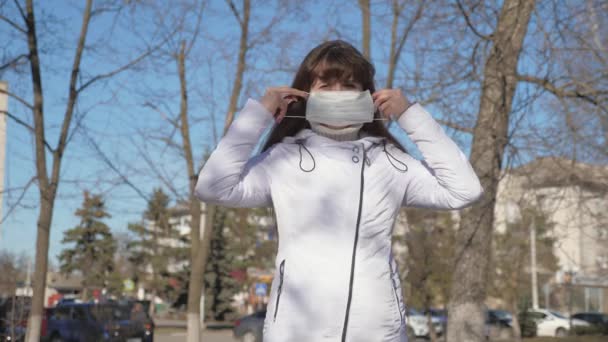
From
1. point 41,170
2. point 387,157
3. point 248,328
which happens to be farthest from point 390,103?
point 248,328

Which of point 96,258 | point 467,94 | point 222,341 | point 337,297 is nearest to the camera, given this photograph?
point 337,297

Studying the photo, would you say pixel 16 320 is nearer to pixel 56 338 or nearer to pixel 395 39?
pixel 395 39

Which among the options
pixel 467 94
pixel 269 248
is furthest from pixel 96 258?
pixel 467 94

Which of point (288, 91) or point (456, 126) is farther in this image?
point (456, 126)

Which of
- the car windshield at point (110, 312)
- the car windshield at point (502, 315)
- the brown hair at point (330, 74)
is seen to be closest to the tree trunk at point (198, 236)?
the car windshield at point (110, 312)

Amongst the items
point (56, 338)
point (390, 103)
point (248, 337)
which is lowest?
point (248, 337)

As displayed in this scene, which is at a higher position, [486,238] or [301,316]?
[486,238]

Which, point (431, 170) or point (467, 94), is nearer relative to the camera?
point (431, 170)

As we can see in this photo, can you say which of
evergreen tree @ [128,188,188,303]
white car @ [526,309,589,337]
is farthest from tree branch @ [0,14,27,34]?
white car @ [526,309,589,337]

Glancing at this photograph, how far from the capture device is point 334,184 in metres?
2.20

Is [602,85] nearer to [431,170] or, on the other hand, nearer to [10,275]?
[431,170]

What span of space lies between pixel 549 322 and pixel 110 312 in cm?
2560

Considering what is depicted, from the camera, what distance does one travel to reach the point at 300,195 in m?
2.20

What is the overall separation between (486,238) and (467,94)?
1.85m
